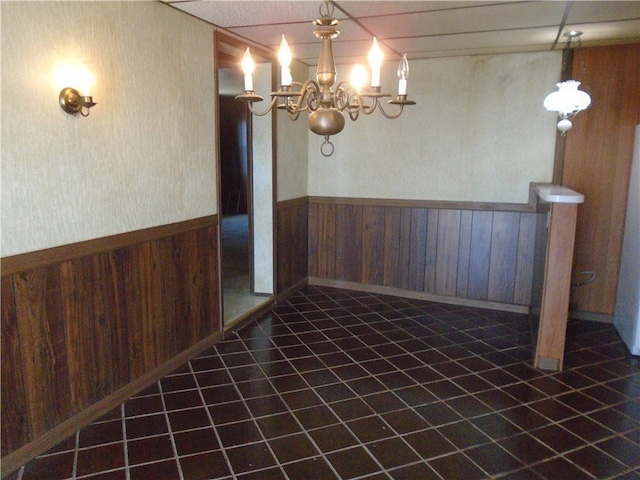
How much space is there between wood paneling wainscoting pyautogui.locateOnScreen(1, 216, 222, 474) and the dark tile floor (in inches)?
5.4

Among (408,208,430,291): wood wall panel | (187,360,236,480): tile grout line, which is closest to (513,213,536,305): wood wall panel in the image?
(408,208,430,291): wood wall panel

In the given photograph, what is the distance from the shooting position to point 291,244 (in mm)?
5004

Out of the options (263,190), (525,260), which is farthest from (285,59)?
(525,260)

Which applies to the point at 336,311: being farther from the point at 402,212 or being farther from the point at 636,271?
the point at 636,271

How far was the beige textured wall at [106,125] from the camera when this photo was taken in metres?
2.13

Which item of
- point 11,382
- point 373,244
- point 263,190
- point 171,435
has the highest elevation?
point 263,190

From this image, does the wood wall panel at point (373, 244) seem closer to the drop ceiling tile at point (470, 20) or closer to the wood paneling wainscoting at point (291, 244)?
the wood paneling wainscoting at point (291, 244)

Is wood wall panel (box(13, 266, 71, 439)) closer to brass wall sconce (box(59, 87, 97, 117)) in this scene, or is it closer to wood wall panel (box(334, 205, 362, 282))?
brass wall sconce (box(59, 87, 97, 117))

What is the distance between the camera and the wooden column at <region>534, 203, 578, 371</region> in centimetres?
309

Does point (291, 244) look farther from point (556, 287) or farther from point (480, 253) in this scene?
point (556, 287)

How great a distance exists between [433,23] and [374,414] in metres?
2.61

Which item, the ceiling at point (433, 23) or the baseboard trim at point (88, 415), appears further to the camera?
the ceiling at point (433, 23)

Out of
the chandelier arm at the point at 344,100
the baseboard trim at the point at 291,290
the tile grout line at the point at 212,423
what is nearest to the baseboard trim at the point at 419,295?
the baseboard trim at the point at 291,290

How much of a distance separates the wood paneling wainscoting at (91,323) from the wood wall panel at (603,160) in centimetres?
320
